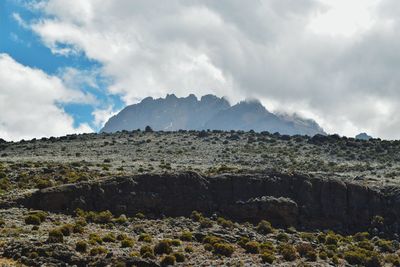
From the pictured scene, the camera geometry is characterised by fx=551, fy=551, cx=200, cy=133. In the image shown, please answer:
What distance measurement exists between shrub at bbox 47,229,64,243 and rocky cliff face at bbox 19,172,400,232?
9.53 m

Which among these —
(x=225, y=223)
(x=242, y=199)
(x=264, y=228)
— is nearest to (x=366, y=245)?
(x=264, y=228)

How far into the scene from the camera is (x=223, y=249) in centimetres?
4316

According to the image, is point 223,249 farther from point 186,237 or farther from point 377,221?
point 377,221

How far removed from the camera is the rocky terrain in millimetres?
40406

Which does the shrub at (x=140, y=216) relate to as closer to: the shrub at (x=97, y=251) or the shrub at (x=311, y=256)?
the shrub at (x=97, y=251)

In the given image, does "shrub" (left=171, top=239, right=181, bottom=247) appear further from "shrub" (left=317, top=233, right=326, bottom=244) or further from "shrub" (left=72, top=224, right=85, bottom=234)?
"shrub" (left=317, top=233, right=326, bottom=244)

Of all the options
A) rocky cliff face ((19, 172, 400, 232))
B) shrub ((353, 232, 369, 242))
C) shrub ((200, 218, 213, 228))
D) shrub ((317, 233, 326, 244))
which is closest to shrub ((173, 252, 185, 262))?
shrub ((200, 218, 213, 228))

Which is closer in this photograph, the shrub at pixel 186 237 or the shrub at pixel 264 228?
the shrub at pixel 186 237

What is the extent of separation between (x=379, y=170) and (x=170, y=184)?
39.3 meters

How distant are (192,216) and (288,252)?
12.1 meters

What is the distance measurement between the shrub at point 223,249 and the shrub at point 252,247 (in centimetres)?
190

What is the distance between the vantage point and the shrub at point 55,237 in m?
39.5

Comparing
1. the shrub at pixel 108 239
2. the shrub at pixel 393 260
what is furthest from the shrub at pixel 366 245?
the shrub at pixel 108 239

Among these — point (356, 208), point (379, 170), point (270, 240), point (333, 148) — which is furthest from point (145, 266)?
point (333, 148)
